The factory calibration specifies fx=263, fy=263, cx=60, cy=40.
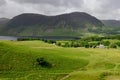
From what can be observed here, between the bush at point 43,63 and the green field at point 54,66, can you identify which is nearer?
the green field at point 54,66

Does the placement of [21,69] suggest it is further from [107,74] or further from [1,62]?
[107,74]

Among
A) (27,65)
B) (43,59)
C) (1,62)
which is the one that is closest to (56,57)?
(43,59)

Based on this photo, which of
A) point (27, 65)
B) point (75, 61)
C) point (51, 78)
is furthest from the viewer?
point (75, 61)

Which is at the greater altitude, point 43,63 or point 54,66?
point 43,63

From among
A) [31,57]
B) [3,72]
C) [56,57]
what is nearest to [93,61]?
[56,57]

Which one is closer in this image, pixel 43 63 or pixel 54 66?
pixel 54 66

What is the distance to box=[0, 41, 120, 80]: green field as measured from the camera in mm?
88438

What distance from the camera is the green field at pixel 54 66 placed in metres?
88.4

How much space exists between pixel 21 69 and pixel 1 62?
10.7 m

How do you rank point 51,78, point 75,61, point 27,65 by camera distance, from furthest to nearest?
point 75,61 → point 27,65 → point 51,78

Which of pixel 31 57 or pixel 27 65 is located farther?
pixel 31 57

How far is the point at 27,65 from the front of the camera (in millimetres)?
103188

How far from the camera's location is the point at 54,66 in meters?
104

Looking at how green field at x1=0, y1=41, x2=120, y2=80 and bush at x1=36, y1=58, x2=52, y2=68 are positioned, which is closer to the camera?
green field at x1=0, y1=41, x2=120, y2=80
